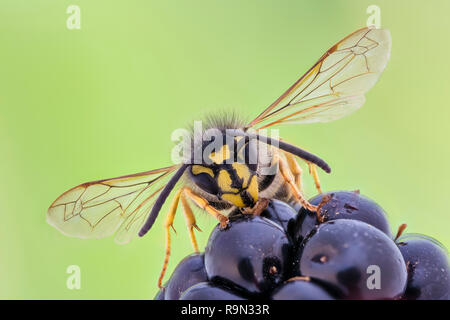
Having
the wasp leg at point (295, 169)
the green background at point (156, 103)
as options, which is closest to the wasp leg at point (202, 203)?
the wasp leg at point (295, 169)

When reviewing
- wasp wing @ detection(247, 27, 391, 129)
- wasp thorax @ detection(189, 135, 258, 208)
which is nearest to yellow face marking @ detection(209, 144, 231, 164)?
wasp thorax @ detection(189, 135, 258, 208)

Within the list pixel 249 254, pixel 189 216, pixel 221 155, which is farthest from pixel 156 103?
pixel 249 254

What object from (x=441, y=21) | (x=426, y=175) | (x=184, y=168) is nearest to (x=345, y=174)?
(x=426, y=175)

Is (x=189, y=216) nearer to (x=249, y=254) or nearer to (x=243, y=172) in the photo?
(x=243, y=172)

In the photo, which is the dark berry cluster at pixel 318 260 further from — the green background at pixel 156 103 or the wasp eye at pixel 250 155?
the green background at pixel 156 103

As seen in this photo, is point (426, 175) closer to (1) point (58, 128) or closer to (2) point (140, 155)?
(2) point (140, 155)

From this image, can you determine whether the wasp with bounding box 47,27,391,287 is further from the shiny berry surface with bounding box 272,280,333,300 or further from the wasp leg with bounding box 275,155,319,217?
the shiny berry surface with bounding box 272,280,333,300
